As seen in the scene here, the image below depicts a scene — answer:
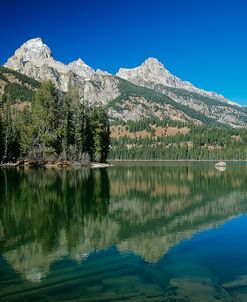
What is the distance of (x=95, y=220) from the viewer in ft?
133

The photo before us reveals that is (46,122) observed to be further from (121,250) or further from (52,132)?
(121,250)

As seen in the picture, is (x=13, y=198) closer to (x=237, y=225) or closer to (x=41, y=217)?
(x=41, y=217)

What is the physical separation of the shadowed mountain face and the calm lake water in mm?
75

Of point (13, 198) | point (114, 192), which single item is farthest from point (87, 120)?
point (13, 198)

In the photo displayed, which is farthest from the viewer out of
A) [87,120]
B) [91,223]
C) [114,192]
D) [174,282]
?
[87,120]

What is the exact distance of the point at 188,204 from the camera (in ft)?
175

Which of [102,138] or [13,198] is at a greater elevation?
[102,138]

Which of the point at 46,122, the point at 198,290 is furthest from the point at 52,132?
the point at 198,290

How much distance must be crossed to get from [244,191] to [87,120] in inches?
3704

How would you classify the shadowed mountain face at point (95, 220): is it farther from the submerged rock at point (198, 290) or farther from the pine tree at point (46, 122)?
the pine tree at point (46, 122)

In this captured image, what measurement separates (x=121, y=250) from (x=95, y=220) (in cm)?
1278

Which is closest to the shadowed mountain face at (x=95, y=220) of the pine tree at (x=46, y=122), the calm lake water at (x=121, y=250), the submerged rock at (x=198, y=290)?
the calm lake water at (x=121, y=250)

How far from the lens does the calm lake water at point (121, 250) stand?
19.9 meters

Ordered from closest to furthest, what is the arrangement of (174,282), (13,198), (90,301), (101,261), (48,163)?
(90,301), (174,282), (101,261), (13,198), (48,163)
